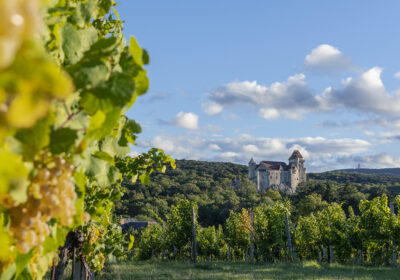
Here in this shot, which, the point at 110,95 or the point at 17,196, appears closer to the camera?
the point at 17,196

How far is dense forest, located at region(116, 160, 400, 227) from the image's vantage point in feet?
134

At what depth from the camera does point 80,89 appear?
0.74 m

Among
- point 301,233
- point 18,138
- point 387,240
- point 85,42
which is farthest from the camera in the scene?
point 301,233


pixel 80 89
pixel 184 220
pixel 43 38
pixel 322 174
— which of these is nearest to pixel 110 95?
pixel 80 89

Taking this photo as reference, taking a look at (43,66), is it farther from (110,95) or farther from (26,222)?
(26,222)

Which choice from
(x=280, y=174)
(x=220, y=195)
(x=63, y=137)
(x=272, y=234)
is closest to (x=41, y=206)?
(x=63, y=137)

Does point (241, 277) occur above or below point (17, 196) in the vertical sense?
below

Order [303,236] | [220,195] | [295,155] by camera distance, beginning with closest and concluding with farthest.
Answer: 1. [303,236]
2. [220,195]
3. [295,155]

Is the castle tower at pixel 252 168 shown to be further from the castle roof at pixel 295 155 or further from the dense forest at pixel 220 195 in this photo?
the castle roof at pixel 295 155

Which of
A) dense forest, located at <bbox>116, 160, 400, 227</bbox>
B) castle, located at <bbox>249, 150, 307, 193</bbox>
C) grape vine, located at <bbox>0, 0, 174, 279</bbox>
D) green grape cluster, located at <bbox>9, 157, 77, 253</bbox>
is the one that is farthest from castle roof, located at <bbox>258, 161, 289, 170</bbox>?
green grape cluster, located at <bbox>9, 157, 77, 253</bbox>

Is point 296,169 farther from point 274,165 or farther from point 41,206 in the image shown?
point 41,206

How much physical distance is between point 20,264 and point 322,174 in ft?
335

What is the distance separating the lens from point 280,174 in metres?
79.0

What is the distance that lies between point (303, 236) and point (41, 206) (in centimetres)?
2004
